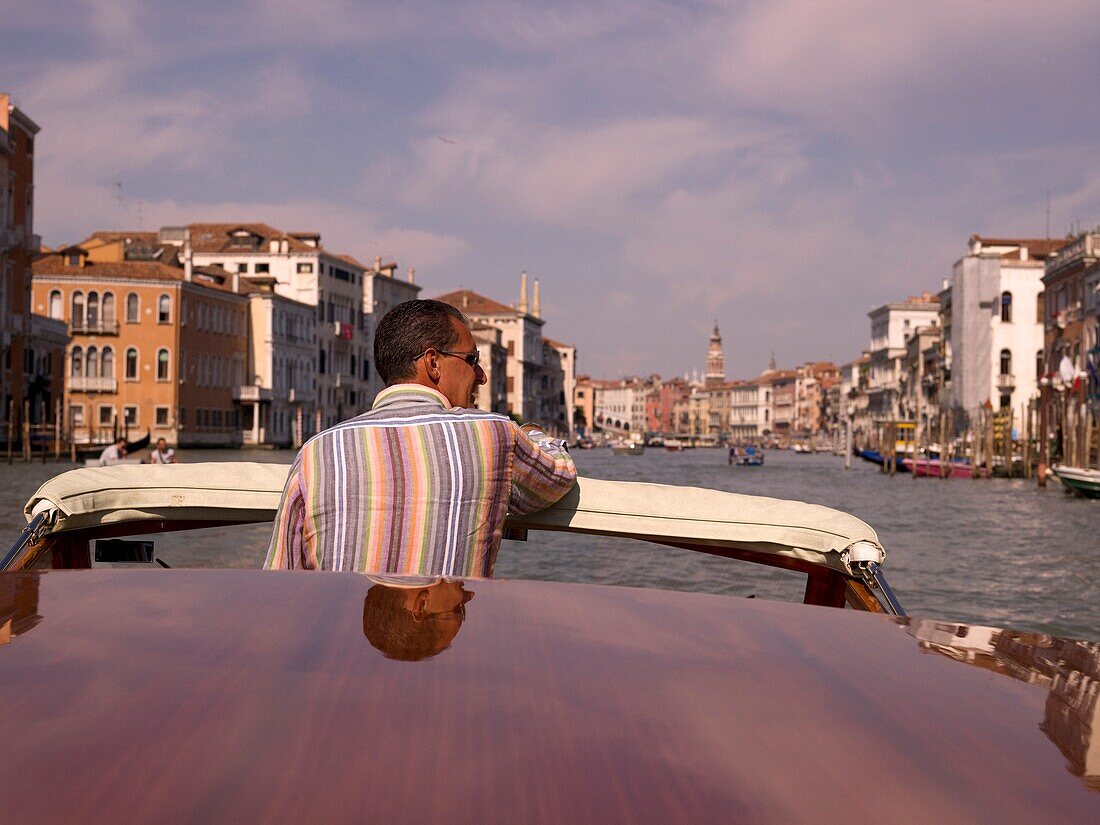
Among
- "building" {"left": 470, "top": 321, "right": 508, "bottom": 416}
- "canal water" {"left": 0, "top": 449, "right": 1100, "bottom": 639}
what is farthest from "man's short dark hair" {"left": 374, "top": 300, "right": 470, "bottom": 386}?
"building" {"left": 470, "top": 321, "right": 508, "bottom": 416}

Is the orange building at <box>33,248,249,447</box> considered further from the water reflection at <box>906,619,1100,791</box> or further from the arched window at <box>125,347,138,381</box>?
the water reflection at <box>906,619,1100,791</box>

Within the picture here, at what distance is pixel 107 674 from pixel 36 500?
4.85 ft

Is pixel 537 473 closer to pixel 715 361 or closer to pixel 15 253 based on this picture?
pixel 15 253

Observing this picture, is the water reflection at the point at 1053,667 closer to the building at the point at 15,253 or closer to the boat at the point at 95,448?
the boat at the point at 95,448

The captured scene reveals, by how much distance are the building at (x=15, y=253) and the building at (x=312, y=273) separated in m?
20.4

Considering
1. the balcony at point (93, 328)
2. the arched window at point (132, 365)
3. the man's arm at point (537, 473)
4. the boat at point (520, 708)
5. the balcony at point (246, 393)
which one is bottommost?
the boat at point (520, 708)

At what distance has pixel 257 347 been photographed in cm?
5594

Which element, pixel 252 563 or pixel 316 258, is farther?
pixel 316 258

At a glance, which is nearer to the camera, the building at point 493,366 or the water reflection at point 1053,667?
the water reflection at point 1053,667

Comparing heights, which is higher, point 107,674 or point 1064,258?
point 1064,258

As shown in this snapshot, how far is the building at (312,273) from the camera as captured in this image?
6125cm

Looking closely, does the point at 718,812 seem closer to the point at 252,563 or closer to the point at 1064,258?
the point at 252,563

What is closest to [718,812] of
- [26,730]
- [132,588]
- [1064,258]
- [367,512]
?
[26,730]

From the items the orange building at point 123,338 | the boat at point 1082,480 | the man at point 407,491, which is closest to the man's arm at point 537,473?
the man at point 407,491
